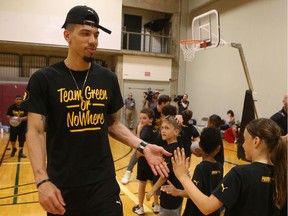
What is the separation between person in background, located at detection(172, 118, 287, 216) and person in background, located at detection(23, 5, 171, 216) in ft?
1.26

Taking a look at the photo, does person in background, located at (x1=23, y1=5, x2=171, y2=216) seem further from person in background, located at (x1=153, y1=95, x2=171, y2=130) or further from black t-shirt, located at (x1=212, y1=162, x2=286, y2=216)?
person in background, located at (x1=153, y1=95, x2=171, y2=130)

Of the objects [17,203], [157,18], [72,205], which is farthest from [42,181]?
[157,18]

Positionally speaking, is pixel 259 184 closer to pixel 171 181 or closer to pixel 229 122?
pixel 171 181

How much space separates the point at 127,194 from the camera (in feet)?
17.1

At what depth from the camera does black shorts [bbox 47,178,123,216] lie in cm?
181

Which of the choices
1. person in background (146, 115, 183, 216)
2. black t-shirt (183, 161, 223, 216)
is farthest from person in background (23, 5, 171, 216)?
person in background (146, 115, 183, 216)

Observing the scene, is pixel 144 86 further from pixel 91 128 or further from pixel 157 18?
pixel 91 128

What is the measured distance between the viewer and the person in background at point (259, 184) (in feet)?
5.84

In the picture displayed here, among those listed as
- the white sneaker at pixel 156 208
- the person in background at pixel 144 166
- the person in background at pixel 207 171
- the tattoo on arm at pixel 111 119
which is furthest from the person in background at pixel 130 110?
the tattoo on arm at pixel 111 119

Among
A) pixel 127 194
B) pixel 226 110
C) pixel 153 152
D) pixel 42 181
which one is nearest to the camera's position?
pixel 42 181

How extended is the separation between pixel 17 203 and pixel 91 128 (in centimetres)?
358

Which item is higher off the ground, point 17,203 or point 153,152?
point 153,152

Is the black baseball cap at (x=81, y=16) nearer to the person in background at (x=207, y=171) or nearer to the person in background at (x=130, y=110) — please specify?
the person in background at (x=207, y=171)

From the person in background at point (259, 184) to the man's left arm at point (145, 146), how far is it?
32 cm
